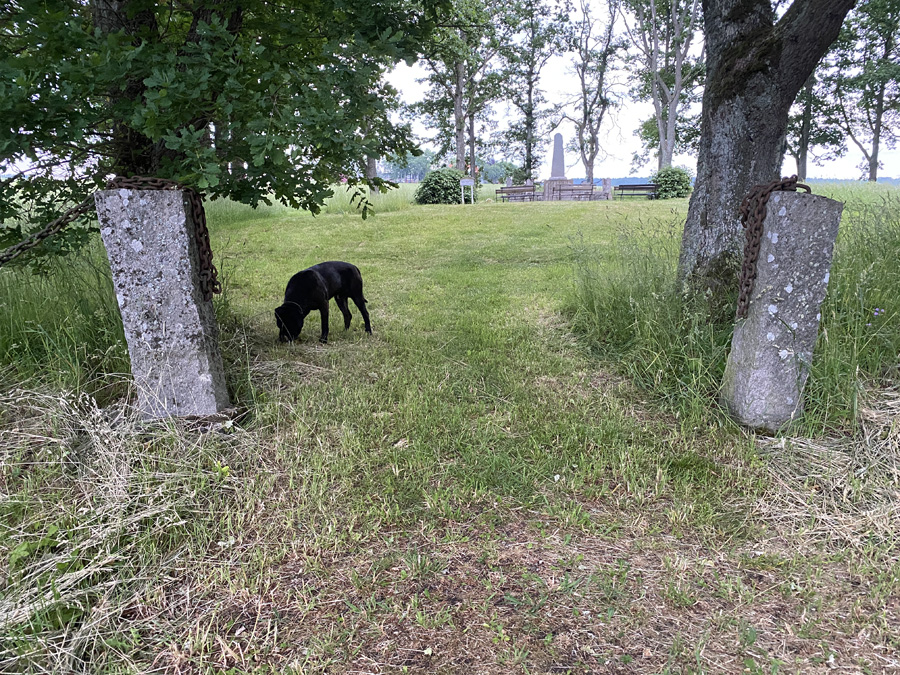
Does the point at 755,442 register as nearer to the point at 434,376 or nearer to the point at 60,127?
the point at 434,376

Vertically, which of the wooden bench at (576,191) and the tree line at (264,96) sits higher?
the wooden bench at (576,191)

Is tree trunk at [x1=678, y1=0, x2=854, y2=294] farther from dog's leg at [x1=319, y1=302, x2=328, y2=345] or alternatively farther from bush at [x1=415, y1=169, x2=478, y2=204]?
bush at [x1=415, y1=169, x2=478, y2=204]

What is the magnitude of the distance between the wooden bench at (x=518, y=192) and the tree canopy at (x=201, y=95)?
22.5 m

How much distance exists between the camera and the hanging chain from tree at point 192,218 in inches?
113

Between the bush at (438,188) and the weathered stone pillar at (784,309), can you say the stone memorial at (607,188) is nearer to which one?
the bush at (438,188)

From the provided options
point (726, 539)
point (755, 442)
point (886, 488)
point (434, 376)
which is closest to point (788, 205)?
point (755, 442)

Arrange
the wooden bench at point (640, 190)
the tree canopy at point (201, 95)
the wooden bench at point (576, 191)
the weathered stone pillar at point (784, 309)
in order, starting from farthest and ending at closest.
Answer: the wooden bench at point (576, 191)
the wooden bench at point (640, 190)
the weathered stone pillar at point (784, 309)
the tree canopy at point (201, 95)

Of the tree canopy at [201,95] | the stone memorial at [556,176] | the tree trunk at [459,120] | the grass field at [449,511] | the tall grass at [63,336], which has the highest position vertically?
the tree trunk at [459,120]

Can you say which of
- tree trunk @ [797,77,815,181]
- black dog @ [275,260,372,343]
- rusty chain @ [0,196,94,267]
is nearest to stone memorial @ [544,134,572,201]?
tree trunk @ [797,77,815,181]

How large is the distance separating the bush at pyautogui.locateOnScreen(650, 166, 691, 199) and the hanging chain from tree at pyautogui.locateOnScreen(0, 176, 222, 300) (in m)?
23.9

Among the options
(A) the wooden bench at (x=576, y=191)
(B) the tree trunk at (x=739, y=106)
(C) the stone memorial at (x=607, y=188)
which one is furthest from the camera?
(C) the stone memorial at (x=607, y=188)

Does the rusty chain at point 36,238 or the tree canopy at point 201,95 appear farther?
the rusty chain at point 36,238

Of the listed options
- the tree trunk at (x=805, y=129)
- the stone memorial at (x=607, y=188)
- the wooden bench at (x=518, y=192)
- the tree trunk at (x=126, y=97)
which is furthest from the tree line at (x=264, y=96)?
the tree trunk at (x=805, y=129)

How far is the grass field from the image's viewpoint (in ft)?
6.49
